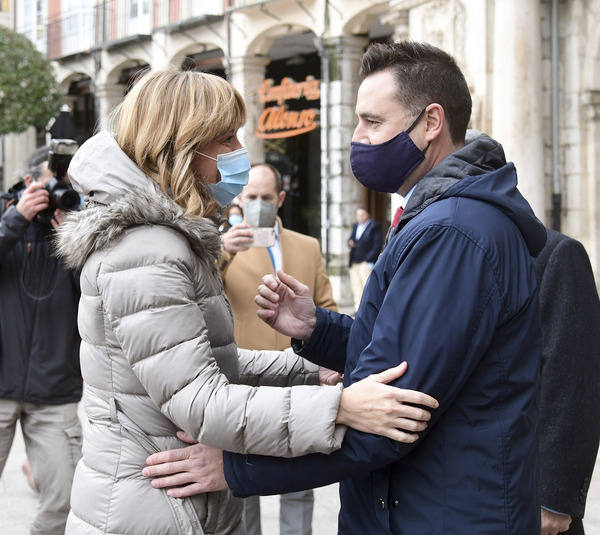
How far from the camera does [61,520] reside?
423 cm

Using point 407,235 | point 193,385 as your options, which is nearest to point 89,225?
point 193,385

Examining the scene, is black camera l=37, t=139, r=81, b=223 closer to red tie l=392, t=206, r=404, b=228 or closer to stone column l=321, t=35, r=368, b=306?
red tie l=392, t=206, r=404, b=228

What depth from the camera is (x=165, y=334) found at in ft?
6.71

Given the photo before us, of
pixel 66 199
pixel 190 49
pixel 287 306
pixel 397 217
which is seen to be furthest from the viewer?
pixel 190 49

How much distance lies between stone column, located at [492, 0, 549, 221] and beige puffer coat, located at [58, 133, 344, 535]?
25.9 ft

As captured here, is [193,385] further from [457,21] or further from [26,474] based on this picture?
[457,21]

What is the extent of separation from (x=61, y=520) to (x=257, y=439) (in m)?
2.60

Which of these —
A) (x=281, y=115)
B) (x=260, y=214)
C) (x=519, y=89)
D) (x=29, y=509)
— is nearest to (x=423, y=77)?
(x=260, y=214)

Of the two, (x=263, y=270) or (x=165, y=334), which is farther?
(x=263, y=270)

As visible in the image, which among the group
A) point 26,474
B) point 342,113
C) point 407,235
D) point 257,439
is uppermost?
point 342,113

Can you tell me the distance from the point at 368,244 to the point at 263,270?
32.7 ft

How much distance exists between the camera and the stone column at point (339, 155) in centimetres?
1487

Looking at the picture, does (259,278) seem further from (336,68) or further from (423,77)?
(336,68)

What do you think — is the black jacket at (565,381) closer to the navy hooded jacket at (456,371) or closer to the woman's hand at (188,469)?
the navy hooded jacket at (456,371)
